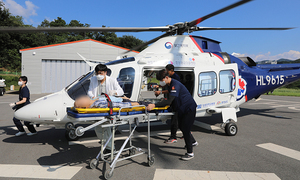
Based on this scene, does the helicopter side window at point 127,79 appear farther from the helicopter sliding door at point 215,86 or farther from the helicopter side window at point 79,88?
the helicopter sliding door at point 215,86

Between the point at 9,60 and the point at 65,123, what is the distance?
1833 inches

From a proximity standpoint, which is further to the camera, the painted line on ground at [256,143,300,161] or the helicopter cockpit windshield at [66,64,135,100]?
the helicopter cockpit windshield at [66,64,135,100]

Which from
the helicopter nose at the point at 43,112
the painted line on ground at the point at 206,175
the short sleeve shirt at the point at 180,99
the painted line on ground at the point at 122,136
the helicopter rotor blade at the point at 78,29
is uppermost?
the helicopter rotor blade at the point at 78,29

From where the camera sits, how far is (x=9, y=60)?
40.8 meters

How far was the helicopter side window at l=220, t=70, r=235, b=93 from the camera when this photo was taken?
5910 mm

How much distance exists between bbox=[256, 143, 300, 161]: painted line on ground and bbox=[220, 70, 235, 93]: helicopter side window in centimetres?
188

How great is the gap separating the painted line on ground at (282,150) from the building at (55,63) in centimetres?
1720

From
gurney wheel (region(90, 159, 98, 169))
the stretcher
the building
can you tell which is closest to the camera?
the stretcher

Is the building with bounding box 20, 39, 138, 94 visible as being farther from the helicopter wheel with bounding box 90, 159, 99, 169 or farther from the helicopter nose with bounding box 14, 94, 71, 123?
the helicopter wheel with bounding box 90, 159, 99, 169

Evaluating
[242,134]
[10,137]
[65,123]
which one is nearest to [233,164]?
[242,134]

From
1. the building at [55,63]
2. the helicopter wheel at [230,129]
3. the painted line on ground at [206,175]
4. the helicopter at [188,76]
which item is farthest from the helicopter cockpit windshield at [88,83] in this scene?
the building at [55,63]

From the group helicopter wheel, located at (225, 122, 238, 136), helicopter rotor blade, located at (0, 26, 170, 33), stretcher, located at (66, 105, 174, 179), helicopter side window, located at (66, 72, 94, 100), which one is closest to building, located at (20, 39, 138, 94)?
helicopter rotor blade, located at (0, 26, 170, 33)

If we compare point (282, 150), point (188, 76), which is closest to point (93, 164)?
point (282, 150)

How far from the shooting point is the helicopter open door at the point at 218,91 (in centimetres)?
558
